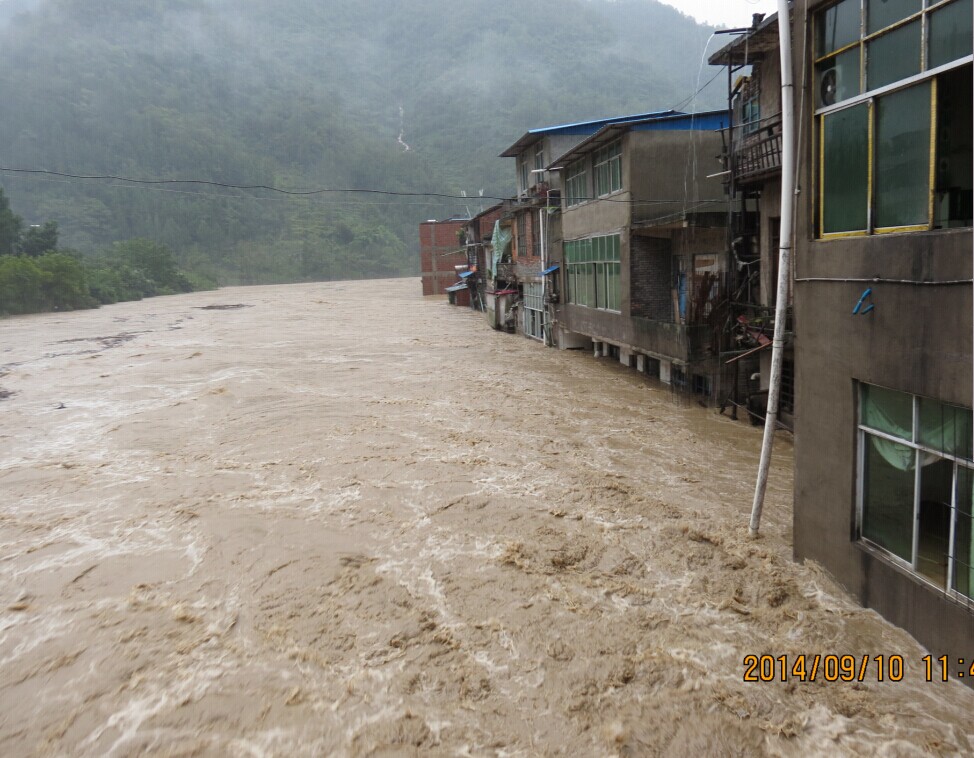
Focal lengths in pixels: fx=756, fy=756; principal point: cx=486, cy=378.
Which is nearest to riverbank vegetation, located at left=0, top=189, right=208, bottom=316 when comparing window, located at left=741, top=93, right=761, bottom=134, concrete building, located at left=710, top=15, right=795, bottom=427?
concrete building, located at left=710, top=15, right=795, bottom=427

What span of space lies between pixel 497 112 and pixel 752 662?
399 feet

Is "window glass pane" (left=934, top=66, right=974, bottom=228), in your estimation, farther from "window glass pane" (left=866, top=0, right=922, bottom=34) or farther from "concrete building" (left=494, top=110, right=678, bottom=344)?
"concrete building" (left=494, top=110, right=678, bottom=344)

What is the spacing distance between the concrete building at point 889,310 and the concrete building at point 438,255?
4674 cm

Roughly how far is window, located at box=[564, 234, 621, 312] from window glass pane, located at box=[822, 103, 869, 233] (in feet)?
37.5

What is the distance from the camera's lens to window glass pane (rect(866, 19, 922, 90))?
5.84 m

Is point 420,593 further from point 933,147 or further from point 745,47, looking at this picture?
point 745,47

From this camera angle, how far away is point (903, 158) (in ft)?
19.8

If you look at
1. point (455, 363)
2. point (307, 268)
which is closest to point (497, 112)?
point (307, 268)

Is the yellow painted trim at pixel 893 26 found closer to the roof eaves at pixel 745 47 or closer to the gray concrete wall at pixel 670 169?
the roof eaves at pixel 745 47

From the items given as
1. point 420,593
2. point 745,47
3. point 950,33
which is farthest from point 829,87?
point 745,47

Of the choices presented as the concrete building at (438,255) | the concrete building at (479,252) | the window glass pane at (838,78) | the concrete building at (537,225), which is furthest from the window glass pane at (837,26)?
the concrete building at (438,255)

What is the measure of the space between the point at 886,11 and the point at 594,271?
14.2m

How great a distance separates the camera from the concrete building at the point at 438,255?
53.4 meters

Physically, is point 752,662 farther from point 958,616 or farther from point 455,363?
point 455,363
